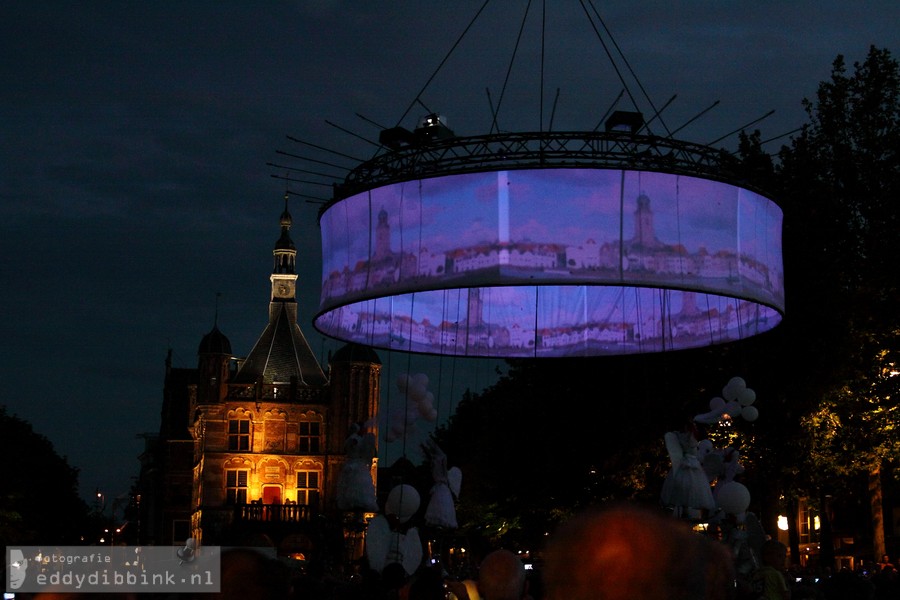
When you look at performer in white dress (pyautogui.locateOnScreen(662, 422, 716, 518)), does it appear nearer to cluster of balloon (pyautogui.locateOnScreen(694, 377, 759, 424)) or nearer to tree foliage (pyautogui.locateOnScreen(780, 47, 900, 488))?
cluster of balloon (pyautogui.locateOnScreen(694, 377, 759, 424))

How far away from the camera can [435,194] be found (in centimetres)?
1339

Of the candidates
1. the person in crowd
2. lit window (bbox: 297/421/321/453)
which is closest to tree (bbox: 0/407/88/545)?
lit window (bbox: 297/421/321/453)

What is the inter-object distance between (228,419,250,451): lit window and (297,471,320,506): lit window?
3.93 m

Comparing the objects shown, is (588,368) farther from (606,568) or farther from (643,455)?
(606,568)

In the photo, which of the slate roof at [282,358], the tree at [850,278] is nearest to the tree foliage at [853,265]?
the tree at [850,278]

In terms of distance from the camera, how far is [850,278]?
28.2 metres

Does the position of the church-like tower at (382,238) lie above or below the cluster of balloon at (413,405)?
above

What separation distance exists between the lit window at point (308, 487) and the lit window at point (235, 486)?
333cm

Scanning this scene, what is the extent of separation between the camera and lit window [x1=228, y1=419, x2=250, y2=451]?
7294 cm

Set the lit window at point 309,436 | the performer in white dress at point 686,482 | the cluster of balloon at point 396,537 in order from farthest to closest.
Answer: the lit window at point 309,436, the performer in white dress at point 686,482, the cluster of balloon at point 396,537

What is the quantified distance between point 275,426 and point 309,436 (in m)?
2.25

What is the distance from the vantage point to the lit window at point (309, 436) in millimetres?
73688

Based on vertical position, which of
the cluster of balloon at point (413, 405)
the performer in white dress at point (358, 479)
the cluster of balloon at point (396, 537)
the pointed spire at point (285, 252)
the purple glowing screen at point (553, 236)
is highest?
the pointed spire at point (285, 252)

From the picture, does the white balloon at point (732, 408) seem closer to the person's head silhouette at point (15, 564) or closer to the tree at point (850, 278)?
the tree at point (850, 278)
